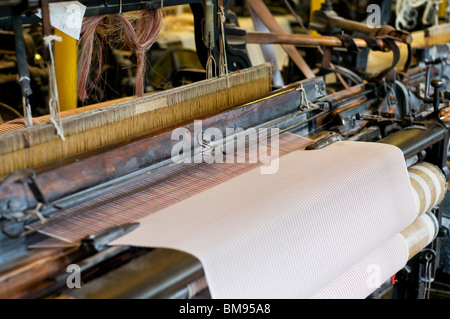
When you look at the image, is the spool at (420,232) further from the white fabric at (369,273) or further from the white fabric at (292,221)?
the white fabric at (292,221)

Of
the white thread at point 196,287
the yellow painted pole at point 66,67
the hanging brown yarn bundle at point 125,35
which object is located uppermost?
the hanging brown yarn bundle at point 125,35

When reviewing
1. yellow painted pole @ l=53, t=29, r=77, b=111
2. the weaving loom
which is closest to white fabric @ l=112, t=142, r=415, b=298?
the weaving loom

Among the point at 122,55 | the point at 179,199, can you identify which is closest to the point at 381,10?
the point at 122,55

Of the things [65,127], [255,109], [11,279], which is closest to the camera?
[11,279]

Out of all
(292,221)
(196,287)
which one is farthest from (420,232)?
(196,287)

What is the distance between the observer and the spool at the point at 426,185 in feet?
7.12

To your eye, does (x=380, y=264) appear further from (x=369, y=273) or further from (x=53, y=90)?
(x=53, y=90)

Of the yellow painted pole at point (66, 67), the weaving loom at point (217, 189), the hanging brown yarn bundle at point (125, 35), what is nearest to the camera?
the weaving loom at point (217, 189)

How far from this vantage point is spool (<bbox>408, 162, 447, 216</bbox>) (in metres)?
2.17

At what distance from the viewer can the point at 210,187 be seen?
70.4 inches

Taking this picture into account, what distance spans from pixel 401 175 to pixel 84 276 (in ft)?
3.67

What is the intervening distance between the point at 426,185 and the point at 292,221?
2.81 feet

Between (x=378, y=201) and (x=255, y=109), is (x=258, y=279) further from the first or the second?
(x=255, y=109)

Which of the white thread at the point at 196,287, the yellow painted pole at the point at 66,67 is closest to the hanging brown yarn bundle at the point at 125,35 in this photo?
the yellow painted pole at the point at 66,67
